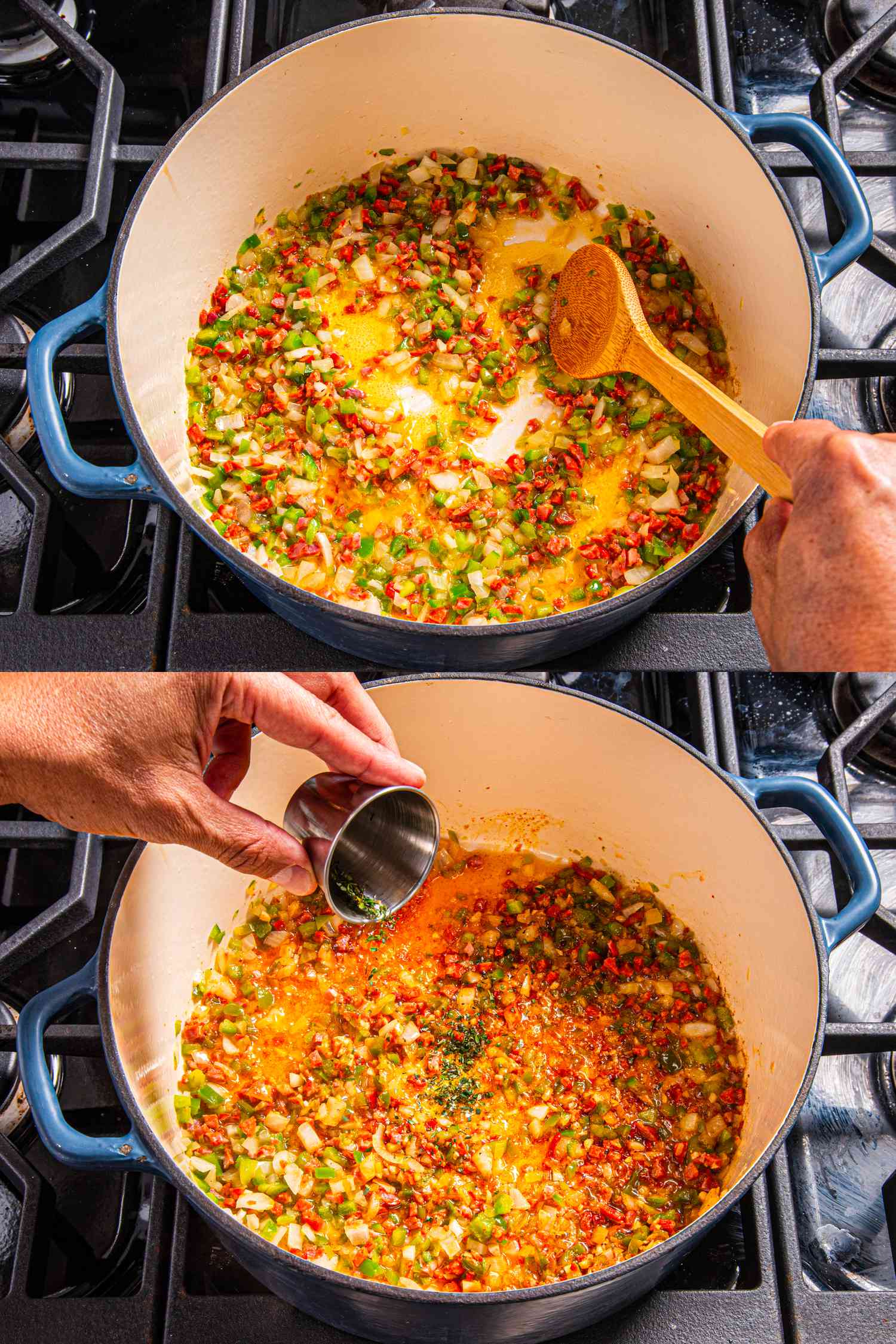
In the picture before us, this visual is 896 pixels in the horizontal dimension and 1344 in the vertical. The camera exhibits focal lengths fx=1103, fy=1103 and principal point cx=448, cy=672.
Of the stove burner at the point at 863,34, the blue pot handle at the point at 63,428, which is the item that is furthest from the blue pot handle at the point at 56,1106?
the stove burner at the point at 863,34

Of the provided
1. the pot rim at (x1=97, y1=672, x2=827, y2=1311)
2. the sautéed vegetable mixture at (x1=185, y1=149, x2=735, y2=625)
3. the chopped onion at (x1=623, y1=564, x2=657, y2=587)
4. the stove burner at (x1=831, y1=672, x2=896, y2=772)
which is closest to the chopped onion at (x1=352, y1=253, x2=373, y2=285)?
the sautéed vegetable mixture at (x1=185, y1=149, x2=735, y2=625)

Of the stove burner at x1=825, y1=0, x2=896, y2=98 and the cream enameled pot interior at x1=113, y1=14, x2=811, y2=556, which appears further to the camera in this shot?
the stove burner at x1=825, y1=0, x2=896, y2=98

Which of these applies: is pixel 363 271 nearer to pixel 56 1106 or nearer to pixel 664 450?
pixel 664 450

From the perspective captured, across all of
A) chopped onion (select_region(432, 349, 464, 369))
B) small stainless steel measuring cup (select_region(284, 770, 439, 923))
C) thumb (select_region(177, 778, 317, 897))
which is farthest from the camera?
chopped onion (select_region(432, 349, 464, 369))

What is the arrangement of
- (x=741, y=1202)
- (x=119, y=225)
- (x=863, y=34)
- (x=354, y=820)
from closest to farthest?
(x=741, y=1202) < (x=354, y=820) < (x=119, y=225) < (x=863, y=34)

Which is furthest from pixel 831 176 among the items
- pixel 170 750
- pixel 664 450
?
pixel 170 750

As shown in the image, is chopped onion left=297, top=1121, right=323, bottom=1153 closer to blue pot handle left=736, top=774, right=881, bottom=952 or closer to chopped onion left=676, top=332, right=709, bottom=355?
blue pot handle left=736, top=774, right=881, bottom=952

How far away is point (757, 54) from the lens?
131 cm

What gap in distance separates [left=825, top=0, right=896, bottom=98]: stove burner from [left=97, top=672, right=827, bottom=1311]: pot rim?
2.80 feet

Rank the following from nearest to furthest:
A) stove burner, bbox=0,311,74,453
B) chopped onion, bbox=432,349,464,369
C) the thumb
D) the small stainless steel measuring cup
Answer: the thumb
the small stainless steel measuring cup
stove burner, bbox=0,311,74,453
chopped onion, bbox=432,349,464,369

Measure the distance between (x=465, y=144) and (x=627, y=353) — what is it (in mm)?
392

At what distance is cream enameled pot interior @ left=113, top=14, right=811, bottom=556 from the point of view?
109cm

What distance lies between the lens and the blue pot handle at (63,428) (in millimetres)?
945

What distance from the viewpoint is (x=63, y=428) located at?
3.15ft
